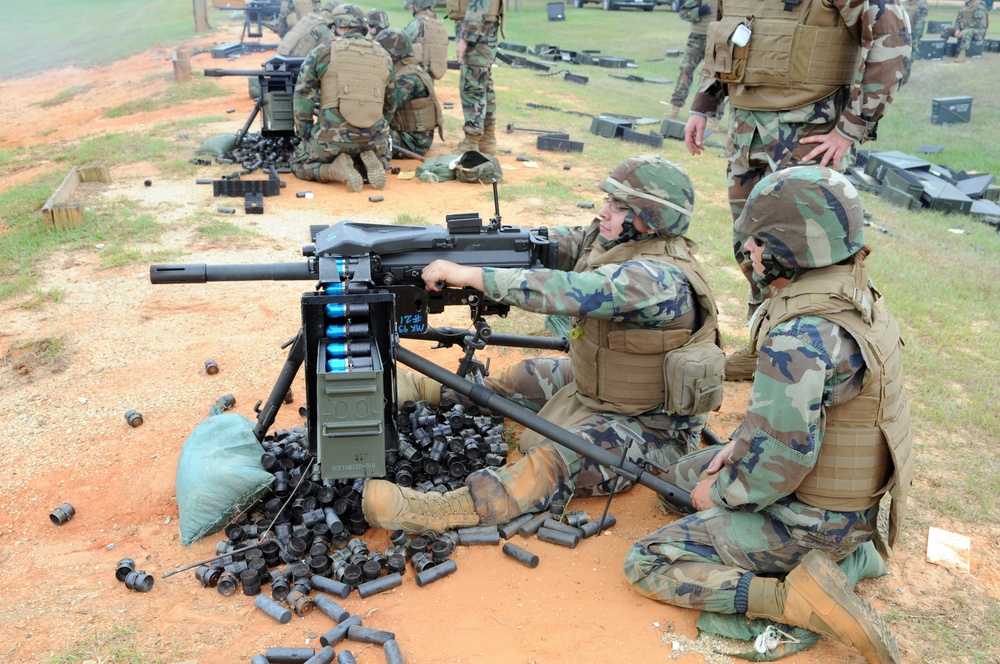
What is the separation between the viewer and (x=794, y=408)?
321cm

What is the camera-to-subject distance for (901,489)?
3.42 metres

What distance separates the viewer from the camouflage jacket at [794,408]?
3.19 m

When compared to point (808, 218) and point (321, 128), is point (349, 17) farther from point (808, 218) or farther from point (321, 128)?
point (808, 218)

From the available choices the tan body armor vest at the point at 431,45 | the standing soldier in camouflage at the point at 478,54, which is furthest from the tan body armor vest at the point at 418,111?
the tan body armor vest at the point at 431,45

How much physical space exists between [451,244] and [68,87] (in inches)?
898

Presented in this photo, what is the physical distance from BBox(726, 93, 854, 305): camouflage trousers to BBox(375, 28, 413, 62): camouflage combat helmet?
7.58 meters

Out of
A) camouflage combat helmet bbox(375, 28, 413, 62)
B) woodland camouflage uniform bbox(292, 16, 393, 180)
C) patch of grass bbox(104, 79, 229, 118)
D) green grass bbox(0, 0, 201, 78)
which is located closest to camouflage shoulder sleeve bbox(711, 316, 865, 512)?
woodland camouflage uniform bbox(292, 16, 393, 180)

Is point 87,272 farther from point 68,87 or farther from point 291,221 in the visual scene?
point 68,87

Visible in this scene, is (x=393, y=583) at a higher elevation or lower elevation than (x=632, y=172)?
lower

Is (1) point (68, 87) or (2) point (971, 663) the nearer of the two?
(2) point (971, 663)

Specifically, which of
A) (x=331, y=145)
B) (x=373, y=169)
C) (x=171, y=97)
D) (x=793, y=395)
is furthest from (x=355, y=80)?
(x=171, y=97)

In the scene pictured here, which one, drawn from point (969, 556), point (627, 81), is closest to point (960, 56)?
point (627, 81)

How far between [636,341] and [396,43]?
905cm

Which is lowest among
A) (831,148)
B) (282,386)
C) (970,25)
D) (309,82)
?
(282,386)
